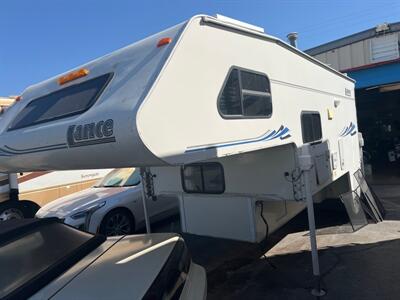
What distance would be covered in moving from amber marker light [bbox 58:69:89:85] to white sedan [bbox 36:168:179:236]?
129 inches

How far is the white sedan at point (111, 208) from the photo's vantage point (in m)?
6.39

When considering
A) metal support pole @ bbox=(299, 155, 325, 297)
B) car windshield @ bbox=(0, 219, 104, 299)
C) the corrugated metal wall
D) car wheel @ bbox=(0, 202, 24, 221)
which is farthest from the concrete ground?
the corrugated metal wall

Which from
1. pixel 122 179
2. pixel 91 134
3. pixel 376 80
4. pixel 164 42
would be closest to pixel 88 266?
pixel 91 134

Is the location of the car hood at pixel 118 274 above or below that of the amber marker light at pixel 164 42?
below

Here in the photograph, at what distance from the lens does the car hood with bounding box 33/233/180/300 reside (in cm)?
219

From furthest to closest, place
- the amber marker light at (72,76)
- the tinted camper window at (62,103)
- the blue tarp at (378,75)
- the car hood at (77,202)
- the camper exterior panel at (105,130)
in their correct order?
the blue tarp at (378,75) → the car hood at (77,202) → the amber marker light at (72,76) → the tinted camper window at (62,103) → the camper exterior panel at (105,130)

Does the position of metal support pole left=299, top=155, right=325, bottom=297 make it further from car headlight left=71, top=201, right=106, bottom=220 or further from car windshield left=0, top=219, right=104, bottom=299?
car headlight left=71, top=201, right=106, bottom=220

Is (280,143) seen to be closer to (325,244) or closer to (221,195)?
(221,195)

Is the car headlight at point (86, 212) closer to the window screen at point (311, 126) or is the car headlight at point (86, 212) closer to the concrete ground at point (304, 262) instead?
the concrete ground at point (304, 262)

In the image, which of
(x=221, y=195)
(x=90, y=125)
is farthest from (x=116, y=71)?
(x=221, y=195)

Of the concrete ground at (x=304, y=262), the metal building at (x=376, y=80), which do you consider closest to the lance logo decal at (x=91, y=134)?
the concrete ground at (x=304, y=262)

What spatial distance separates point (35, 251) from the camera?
2.63 metres

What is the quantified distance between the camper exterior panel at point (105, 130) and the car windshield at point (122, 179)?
4.06 meters

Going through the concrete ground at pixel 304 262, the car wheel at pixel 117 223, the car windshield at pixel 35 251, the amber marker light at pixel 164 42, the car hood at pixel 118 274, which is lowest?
the concrete ground at pixel 304 262
